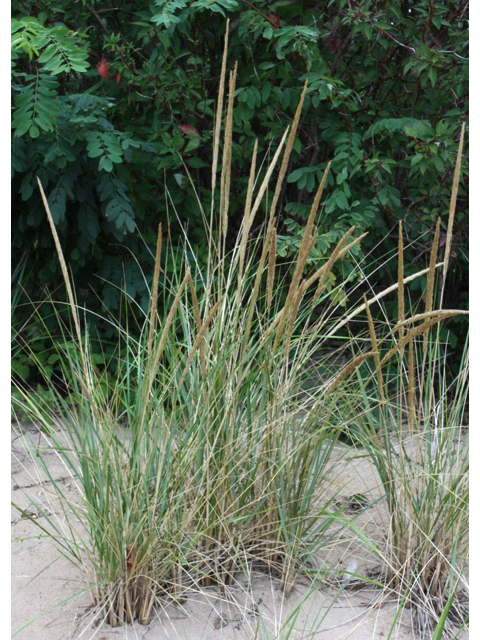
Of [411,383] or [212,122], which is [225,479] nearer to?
[411,383]

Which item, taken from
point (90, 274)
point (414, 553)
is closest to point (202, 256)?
point (90, 274)

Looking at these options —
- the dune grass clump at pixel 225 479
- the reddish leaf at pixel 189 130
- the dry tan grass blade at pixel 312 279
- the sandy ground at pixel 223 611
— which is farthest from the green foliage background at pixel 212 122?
the sandy ground at pixel 223 611

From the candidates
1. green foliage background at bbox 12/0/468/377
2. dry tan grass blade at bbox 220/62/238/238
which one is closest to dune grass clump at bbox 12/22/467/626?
dry tan grass blade at bbox 220/62/238/238

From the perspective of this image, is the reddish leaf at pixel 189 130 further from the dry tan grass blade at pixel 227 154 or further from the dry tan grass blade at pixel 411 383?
the dry tan grass blade at pixel 411 383

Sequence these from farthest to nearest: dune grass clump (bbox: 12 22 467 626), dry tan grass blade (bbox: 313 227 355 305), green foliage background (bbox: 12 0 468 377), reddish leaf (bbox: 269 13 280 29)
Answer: reddish leaf (bbox: 269 13 280 29) → green foliage background (bbox: 12 0 468 377) → dune grass clump (bbox: 12 22 467 626) → dry tan grass blade (bbox: 313 227 355 305)

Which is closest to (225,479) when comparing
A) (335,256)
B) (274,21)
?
(335,256)

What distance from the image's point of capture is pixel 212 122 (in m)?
3.16

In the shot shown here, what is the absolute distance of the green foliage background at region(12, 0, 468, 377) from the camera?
2604 mm

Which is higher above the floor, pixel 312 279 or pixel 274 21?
pixel 274 21

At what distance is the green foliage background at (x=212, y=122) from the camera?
103 inches

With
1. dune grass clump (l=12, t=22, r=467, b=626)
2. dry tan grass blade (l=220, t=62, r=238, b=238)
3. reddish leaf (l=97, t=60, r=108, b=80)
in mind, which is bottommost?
dune grass clump (l=12, t=22, r=467, b=626)

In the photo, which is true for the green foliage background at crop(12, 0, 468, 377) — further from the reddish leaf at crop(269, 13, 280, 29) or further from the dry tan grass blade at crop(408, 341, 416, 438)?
the dry tan grass blade at crop(408, 341, 416, 438)

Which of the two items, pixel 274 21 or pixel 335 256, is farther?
pixel 274 21

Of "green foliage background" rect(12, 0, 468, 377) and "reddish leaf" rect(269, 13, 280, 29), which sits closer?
"green foliage background" rect(12, 0, 468, 377)
